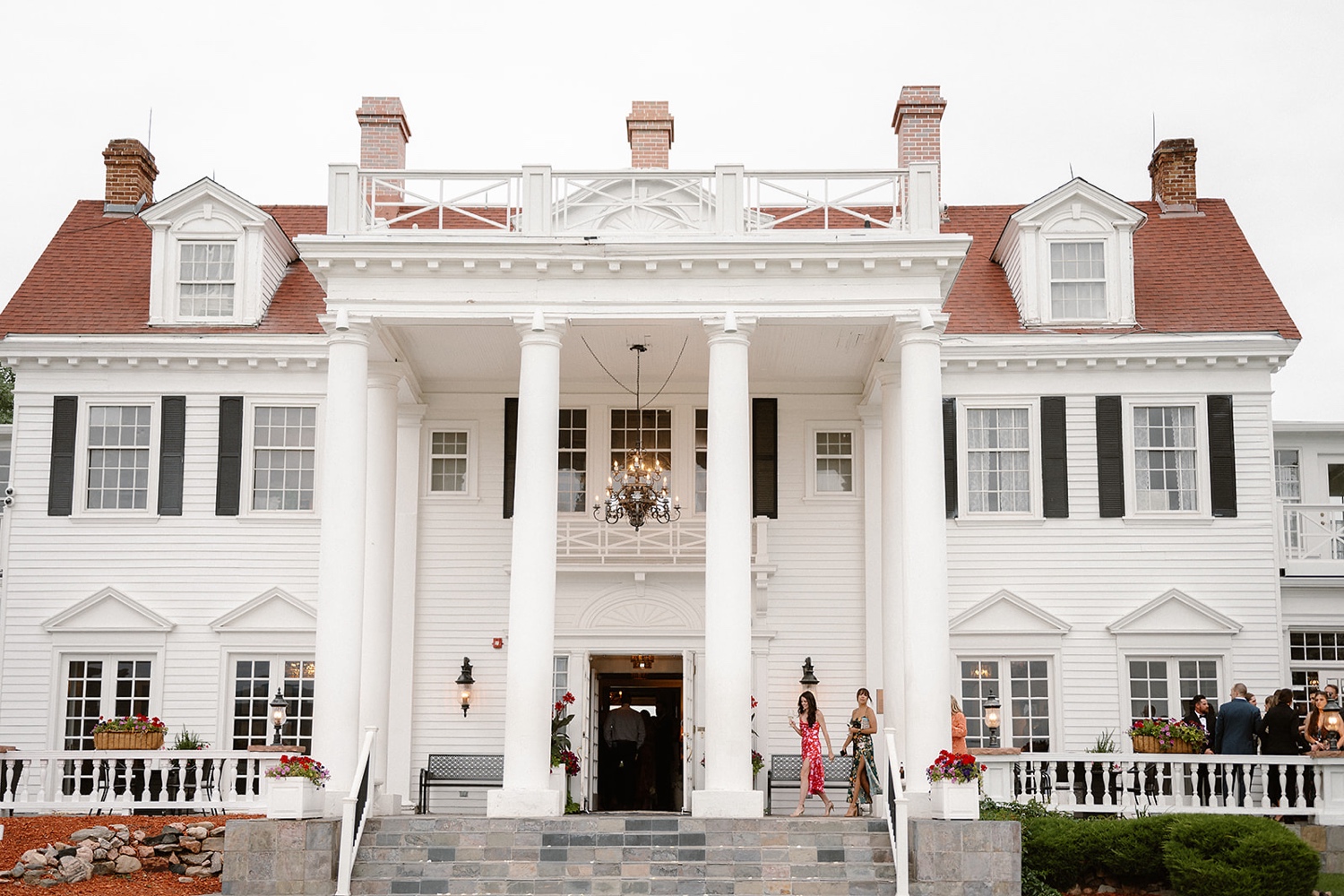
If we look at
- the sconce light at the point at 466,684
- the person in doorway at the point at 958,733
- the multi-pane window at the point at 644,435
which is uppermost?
the multi-pane window at the point at 644,435

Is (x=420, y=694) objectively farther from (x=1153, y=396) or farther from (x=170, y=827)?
(x=1153, y=396)

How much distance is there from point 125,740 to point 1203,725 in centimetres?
1608

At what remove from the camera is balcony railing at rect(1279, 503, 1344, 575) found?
81.4ft

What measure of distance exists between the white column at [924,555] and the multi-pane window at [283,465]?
35.4 ft

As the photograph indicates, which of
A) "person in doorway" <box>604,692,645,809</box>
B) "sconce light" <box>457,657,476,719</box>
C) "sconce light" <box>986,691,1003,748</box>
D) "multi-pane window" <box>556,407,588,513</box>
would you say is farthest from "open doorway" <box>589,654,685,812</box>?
"sconce light" <box>986,691,1003,748</box>

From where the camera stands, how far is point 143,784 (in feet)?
71.6

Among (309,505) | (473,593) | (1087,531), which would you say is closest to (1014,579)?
(1087,531)

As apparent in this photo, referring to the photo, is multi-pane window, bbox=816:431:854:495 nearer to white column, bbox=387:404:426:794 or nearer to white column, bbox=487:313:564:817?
white column, bbox=387:404:426:794

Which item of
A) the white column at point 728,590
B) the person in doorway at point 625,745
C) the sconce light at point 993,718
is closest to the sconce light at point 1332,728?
the sconce light at point 993,718

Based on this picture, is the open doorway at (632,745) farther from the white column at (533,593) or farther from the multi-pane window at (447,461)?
the white column at (533,593)

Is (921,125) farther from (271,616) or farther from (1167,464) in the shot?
(271,616)

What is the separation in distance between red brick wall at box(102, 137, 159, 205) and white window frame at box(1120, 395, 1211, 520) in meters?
19.2

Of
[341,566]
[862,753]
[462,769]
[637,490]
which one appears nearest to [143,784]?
[462,769]

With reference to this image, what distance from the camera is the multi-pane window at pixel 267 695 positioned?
945 inches
